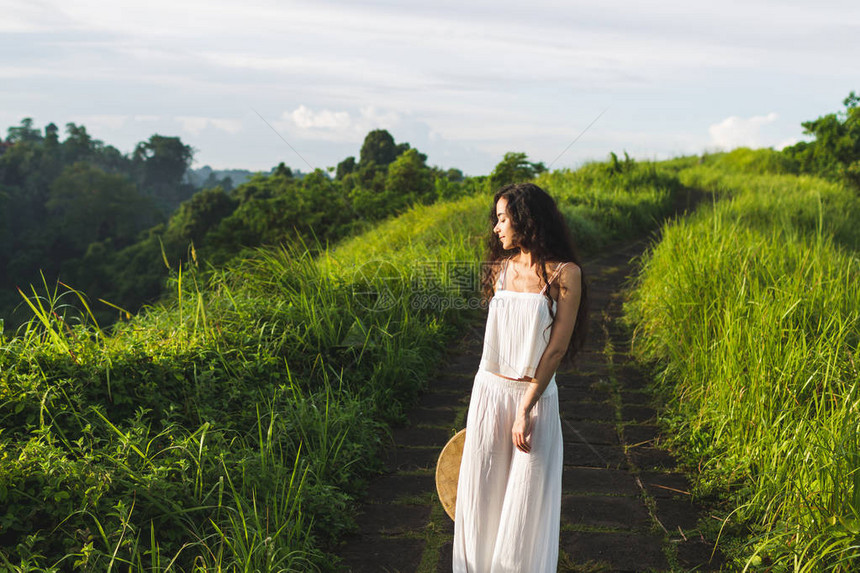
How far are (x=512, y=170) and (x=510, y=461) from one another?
10968 mm

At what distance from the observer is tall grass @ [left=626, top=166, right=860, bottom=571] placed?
252cm

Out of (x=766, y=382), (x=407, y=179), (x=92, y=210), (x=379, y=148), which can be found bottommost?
(x=766, y=382)

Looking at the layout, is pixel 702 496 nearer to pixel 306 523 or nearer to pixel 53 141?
pixel 306 523

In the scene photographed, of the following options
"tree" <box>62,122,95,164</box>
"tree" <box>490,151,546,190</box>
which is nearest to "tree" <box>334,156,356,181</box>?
"tree" <box>490,151,546,190</box>

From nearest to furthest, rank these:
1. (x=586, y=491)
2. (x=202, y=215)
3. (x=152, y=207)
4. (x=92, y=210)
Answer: (x=586, y=491) → (x=202, y=215) → (x=92, y=210) → (x=152, y=207)

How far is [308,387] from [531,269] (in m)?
1.99

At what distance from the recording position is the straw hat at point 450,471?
2.63 meters

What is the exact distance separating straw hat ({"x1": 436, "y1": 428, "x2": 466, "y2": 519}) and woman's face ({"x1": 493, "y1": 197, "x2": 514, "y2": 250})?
830 millimetres

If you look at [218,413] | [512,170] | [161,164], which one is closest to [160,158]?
[161,164]

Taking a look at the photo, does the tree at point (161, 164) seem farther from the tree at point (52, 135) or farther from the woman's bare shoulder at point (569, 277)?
the woman's bare shoulder at point (569, 277)

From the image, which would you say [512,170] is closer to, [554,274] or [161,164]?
[554,274]

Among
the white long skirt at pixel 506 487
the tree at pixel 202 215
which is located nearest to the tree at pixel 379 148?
the tree at pixel 202 215

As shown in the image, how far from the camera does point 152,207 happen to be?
53219 millimetres

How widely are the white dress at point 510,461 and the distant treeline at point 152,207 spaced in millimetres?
1923
